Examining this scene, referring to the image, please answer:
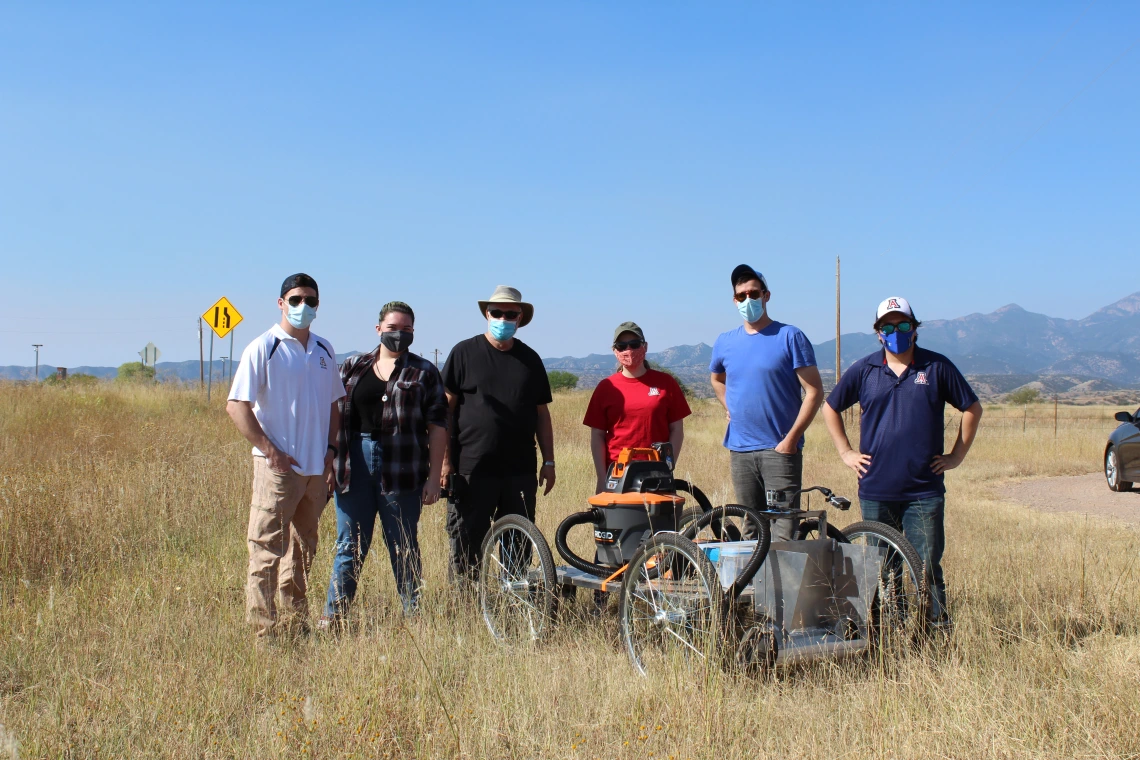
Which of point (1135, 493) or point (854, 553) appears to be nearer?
point (854, 553)

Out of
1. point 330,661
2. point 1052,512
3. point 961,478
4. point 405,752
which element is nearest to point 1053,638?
point 405,752

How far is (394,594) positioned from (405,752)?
2.72 meters

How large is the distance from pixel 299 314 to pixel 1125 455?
45.8 feet

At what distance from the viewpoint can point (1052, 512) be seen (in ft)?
38.8

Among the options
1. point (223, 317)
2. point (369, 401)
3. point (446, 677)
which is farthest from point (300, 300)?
point (223, 317)

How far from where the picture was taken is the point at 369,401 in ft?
18.4

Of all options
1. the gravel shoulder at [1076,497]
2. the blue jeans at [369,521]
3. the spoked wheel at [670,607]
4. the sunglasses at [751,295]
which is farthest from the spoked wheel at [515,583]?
the gravel shoulder at [1076,497]

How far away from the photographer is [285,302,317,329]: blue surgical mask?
5238 millimetres

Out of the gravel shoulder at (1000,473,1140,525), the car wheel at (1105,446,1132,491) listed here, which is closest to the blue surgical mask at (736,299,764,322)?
the gravel shoulder at (1000,473,1140,525)

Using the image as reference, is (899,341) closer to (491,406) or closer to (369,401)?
(491,406)

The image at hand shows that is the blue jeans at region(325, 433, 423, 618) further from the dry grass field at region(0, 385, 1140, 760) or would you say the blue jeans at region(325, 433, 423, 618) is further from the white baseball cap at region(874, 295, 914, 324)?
the white baseball cap at region(874, 295, 914, 324)

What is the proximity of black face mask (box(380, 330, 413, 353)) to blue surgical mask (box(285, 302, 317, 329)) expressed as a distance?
52 cm

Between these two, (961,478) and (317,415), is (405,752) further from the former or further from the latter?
(961,478)

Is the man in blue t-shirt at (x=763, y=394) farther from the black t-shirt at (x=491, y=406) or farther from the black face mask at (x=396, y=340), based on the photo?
the black face mask at (x=396, y=340)
